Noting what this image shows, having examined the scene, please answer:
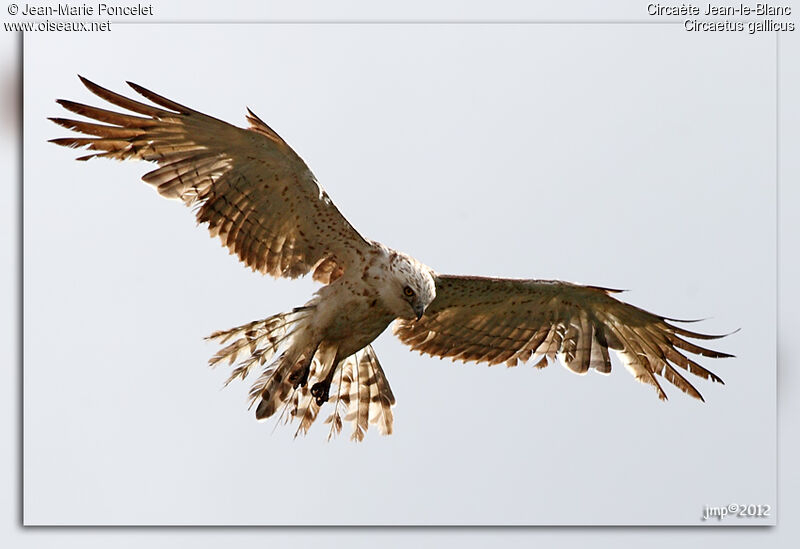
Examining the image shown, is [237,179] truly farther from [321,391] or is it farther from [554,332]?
[554,332]

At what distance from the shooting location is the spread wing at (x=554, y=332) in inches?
348

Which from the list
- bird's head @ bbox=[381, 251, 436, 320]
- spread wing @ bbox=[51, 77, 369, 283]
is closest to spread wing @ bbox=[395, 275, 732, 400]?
bird's head @ bbox=[381, 251, 436, 320]

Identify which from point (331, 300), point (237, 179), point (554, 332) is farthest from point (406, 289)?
point (554, 332)

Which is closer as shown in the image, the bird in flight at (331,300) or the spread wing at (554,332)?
the bird in flight at (331,300)

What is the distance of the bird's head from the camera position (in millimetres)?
7863

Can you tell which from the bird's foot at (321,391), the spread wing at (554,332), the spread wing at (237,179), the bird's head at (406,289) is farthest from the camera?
the spread wing at (554,332)

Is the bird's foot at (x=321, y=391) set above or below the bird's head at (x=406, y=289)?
below

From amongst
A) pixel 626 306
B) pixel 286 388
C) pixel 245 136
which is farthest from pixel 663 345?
pixel 245 136

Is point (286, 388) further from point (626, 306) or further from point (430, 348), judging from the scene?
point (626, 306)

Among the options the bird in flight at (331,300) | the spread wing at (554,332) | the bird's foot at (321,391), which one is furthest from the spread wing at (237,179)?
the spread wing at (554,332)

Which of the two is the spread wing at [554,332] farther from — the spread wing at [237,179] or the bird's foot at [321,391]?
the spread wing at [237,179]

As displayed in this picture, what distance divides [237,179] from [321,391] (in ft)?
5.13

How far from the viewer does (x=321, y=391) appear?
8.43 m

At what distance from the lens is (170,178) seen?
25.2 ft
